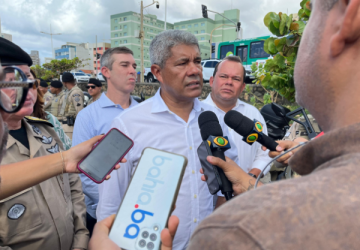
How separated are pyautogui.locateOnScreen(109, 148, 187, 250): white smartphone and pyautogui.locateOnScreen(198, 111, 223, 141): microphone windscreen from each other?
0.40 metres

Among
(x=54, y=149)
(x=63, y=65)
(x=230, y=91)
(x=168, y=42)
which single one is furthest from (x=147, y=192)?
(x=63, y=65)

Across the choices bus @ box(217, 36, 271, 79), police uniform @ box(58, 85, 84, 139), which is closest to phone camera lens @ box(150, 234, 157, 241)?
police uniform @ box(58, 85, 84, 139)

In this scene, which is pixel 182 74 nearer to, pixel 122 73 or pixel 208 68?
pixel 122 73

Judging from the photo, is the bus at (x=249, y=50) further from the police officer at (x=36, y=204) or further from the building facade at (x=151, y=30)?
the building facade at (x=151, y=30)

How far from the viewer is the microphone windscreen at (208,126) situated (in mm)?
1659

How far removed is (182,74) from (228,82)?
1404mm

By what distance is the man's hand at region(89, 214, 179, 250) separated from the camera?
40.3 inches

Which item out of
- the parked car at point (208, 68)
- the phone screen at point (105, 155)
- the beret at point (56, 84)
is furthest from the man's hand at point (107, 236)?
the parked car at point (208, 68)

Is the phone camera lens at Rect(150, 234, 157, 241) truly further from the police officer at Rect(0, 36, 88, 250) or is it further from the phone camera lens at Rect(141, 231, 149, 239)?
the police officer at Rect(0, 36, 88, 250)

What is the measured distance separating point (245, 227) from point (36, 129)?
198 cm

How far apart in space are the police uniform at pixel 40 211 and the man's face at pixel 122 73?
173cm

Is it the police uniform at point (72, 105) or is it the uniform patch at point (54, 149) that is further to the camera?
the police uniform at point (72, 105)

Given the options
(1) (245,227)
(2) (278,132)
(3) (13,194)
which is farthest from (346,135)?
(2) (278,132)

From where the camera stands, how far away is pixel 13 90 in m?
1.08
